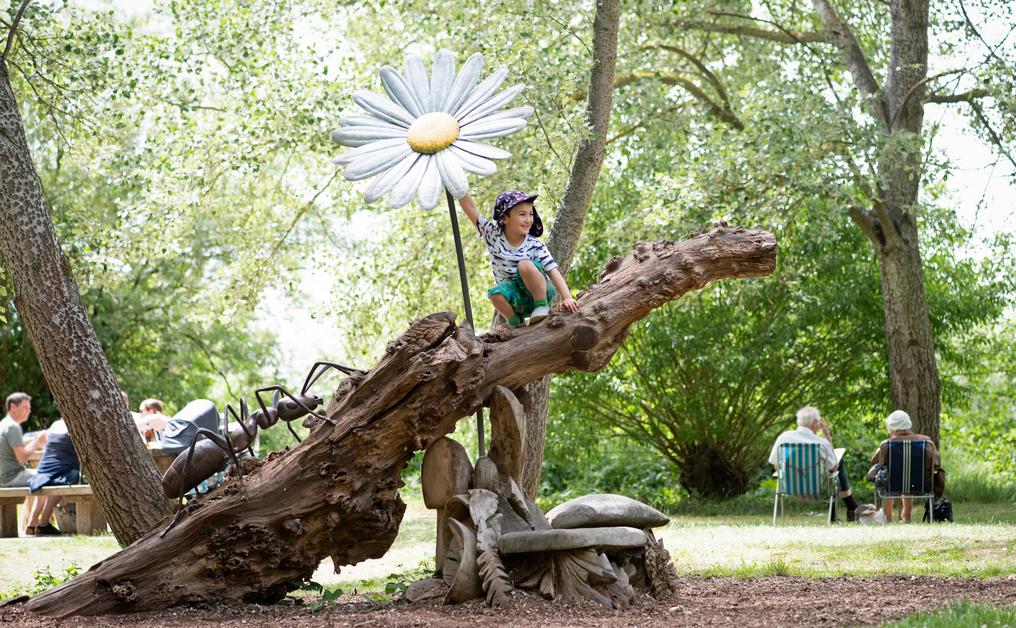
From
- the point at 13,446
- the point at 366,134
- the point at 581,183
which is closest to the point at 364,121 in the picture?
the point at 366,134

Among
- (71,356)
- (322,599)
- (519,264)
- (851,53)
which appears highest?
(851,53)

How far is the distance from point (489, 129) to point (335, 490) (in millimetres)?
2073

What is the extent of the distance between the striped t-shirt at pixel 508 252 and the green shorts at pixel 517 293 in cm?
3

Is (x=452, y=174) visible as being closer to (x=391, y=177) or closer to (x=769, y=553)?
(x=391, y=177)

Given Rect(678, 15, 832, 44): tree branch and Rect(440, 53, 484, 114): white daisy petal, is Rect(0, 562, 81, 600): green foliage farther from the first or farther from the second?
Rect(678, 15, 832, 44): tree branch

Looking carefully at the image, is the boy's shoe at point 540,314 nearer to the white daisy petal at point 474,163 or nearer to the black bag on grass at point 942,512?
the white daisy petal at point 474,163

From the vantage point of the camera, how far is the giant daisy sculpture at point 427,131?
5715 millimetres

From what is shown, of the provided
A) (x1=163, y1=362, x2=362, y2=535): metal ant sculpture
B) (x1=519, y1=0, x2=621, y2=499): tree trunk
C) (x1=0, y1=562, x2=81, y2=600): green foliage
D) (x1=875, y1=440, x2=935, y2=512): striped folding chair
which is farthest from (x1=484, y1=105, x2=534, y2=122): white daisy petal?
(x1=875, y1=440, x2=935, y2=512): striped folding chair

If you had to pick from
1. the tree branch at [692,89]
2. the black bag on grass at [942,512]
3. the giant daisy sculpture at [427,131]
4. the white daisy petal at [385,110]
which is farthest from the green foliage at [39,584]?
the tree branch at [692,89]

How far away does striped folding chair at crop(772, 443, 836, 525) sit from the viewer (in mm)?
11062

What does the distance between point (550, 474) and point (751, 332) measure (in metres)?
5.03

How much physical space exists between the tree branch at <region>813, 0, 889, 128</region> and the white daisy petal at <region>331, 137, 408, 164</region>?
953 centimetres

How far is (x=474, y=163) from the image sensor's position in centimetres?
573

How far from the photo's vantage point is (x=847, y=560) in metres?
7.23
